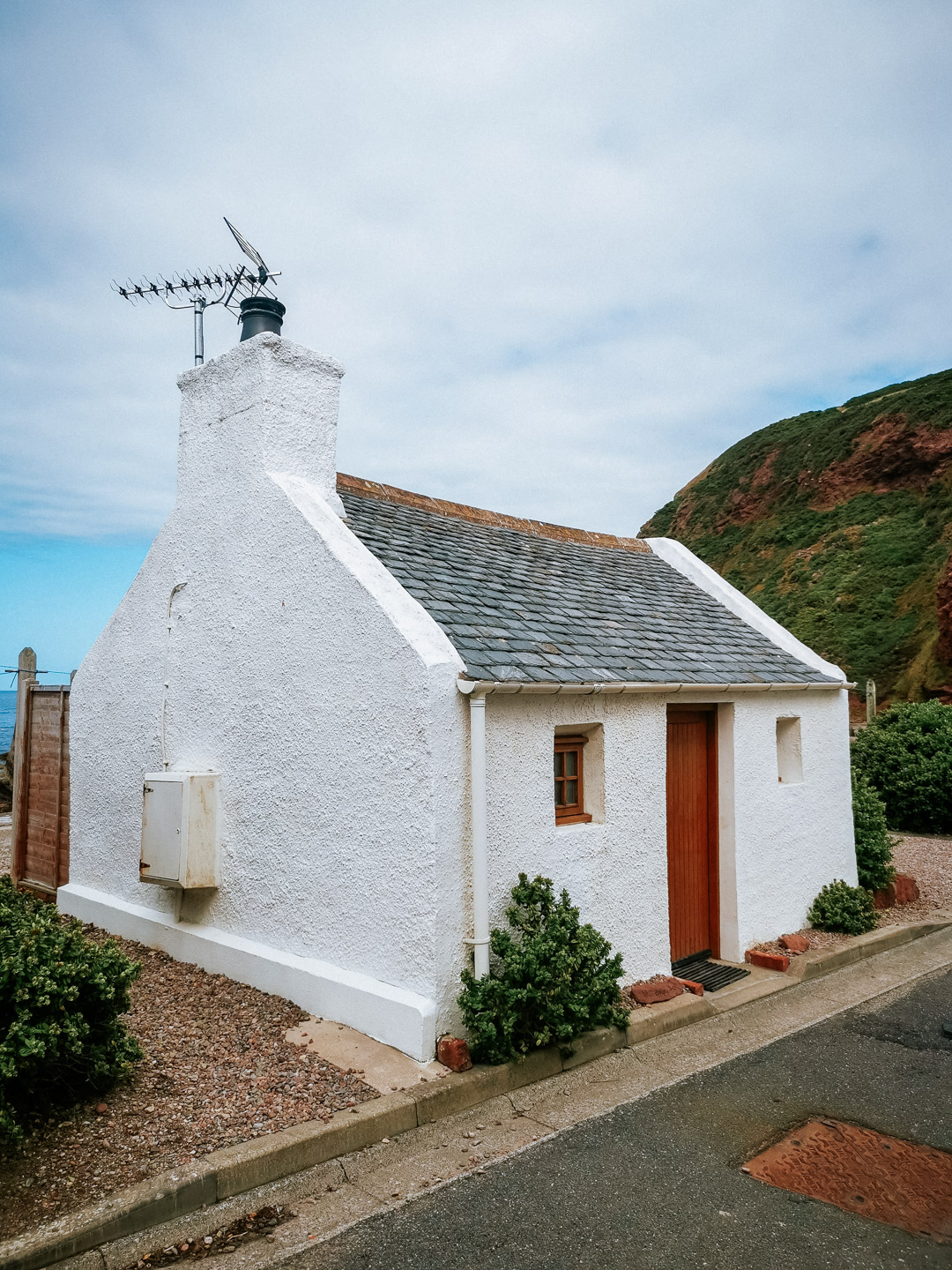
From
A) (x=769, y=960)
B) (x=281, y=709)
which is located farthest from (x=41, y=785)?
(x=769, y=960)

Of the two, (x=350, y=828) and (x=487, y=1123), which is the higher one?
(x=350, y=828)

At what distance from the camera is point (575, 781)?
6.82m

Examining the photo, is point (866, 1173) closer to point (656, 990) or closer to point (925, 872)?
point (656, 990)

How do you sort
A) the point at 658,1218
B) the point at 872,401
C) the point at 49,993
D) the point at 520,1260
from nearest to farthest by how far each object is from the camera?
1. the point at 520,1260
2. the point at 658,1218
3. the point at 49,993
4. the point at 872,401

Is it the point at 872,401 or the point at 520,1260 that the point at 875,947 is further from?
the point at 872,401

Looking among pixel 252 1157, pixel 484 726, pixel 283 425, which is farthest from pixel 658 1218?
pixel 283 425

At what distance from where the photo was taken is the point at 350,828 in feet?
19.7

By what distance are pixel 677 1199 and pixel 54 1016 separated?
336 cm

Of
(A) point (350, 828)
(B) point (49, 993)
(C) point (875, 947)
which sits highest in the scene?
(A) point (350, 828)

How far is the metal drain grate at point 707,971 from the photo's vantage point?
295 inches

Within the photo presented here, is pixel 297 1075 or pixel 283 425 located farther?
pixel 283 425

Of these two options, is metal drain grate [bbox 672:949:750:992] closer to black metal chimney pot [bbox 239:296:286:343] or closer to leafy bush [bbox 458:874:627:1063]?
leafy bush [bbox 458:874:627:1063]

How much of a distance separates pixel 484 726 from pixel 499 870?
40.8 inches

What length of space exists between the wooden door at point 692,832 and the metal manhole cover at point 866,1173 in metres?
2.91
